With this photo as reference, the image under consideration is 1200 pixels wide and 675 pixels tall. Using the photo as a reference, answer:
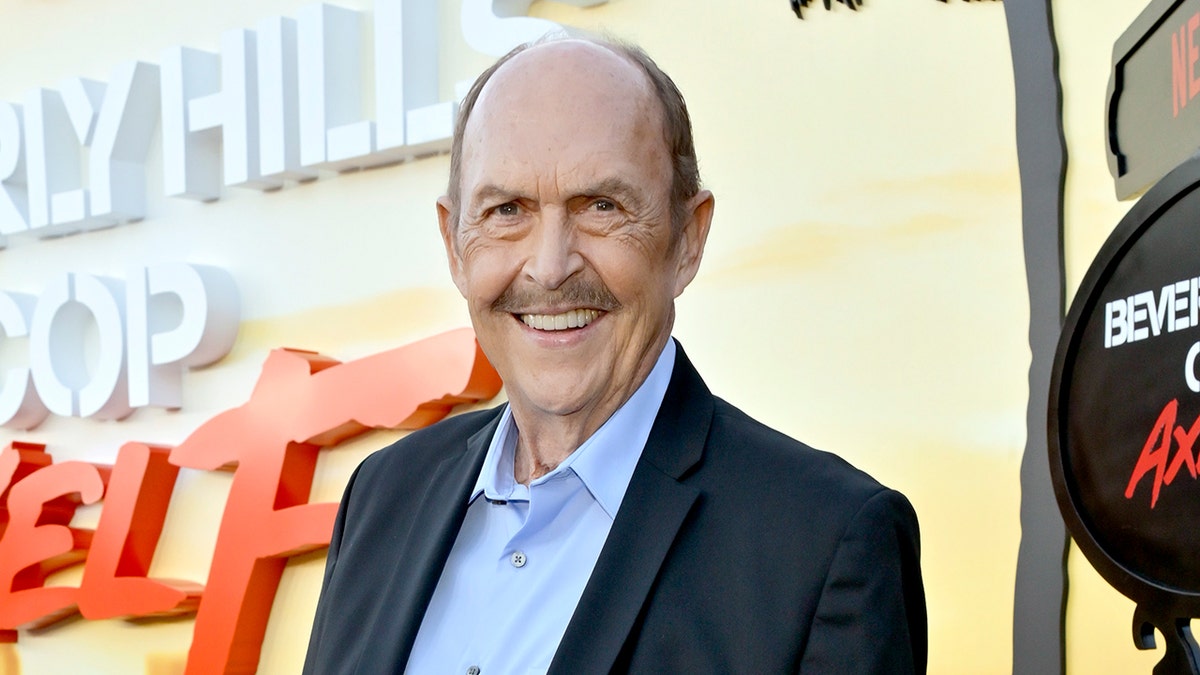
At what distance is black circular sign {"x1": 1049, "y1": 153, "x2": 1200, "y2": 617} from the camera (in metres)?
0.98

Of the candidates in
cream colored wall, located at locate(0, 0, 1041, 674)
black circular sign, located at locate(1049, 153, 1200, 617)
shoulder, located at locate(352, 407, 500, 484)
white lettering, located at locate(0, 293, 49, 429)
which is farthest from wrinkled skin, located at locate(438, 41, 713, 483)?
white lettering, located at locate(0, 293, 49, 429)

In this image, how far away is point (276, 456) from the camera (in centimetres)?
251

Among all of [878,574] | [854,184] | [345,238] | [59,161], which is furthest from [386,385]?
[878,574]

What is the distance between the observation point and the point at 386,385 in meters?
2.38

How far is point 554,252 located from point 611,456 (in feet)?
0.50

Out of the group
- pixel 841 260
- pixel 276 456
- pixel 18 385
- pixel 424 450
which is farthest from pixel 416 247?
pixel 424 450

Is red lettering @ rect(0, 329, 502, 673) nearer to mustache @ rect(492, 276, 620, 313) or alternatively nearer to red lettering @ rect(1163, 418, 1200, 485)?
mustache @ rect(492, 276, 620, 313)

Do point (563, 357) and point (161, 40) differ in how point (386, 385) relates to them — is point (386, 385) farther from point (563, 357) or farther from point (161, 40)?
point (563, 357)

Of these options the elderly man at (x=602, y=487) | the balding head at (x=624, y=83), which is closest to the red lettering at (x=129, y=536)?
the elderly man at (x=602, y=487)

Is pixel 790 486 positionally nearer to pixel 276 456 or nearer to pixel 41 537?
pixel 276 456

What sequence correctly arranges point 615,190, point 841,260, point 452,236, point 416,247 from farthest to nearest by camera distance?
point 416,247
point 841,260
point 452,236
point 615,190

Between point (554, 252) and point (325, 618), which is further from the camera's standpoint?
point (325, 618)

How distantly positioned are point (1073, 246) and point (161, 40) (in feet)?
6.62

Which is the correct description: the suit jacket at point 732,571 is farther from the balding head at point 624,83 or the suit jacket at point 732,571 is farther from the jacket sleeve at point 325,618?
the balding head at point 624,83
